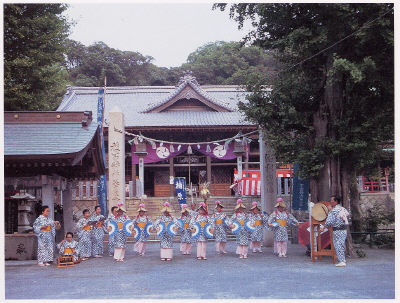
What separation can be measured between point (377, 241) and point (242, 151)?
10102 mm

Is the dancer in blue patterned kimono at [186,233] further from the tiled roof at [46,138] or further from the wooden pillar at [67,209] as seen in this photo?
the wooden pillar at [67,209]

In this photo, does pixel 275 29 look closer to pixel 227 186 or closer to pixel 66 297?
pixel 66 297

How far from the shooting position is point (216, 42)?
187 feet

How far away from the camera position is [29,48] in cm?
1598

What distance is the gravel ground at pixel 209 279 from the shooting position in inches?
264

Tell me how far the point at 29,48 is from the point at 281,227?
11721 millimetres

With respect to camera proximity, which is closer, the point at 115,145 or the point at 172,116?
the point at 115,145

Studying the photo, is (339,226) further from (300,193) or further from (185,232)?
(300,193)

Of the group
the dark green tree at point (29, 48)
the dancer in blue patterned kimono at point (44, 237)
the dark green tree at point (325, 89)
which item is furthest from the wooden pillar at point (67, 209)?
the dark green tree at point (325, 89)

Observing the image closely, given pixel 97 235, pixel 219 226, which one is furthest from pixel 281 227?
pixel 97 235

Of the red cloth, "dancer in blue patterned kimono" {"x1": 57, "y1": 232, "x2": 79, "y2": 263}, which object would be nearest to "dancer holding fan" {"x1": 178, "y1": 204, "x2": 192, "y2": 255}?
"dancer in blue patterned kimono" {"x1": 57, "y1": 232, "x2": 79, "y2": 263}

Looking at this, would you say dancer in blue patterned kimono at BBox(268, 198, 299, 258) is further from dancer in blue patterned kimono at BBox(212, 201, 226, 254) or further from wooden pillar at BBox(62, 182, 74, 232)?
wooden pillar at BBox(62, 182, 74, 232)

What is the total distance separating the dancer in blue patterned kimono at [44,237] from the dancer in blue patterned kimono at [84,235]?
43.4 inches

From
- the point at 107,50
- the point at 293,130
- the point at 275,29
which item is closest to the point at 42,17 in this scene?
the point at 275,29
